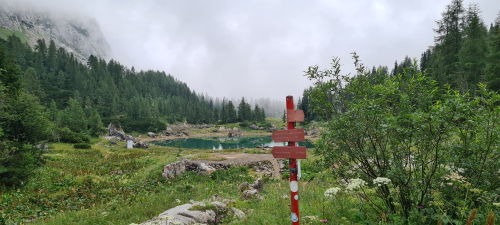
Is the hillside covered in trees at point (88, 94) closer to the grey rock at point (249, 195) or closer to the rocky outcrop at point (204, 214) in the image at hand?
the grey rock at point (249, 195)

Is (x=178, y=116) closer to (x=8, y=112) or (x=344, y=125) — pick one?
(x=8, y=112)

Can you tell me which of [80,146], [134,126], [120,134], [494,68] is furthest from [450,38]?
[134,126]

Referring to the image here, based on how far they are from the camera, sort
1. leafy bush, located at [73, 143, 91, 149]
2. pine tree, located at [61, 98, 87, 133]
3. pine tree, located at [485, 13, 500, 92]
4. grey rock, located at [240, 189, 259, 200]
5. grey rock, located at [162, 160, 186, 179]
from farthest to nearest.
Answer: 1. pine tree, located at [61, 98, 87, 133]
2. leafy bush, located at [73, 143, 91, 149]
3. pine tree, located at [485, 13, 500, 92]
4. grey rock, located at [162, 160, 186, 179]
5. grey rock, located at [240, 189, 259, 200]

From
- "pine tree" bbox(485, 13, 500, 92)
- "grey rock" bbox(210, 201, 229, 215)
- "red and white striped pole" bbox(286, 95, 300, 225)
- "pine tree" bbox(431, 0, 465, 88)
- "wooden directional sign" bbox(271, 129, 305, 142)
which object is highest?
"pine tree" bbox(431, 0, 465, 88)

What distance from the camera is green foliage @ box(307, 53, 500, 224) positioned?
3654 mm

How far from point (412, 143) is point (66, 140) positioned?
167 feet

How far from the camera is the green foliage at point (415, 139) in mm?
3654

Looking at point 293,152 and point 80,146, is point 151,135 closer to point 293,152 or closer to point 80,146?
point 80,146

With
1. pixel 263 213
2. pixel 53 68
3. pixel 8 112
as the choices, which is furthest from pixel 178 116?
pixel 263 213

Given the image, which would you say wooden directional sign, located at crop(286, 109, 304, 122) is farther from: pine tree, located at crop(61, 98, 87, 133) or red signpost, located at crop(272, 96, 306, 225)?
pine tree, located at crop(61, 98, 87, 133)

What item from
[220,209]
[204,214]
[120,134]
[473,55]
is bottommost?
[220,209]

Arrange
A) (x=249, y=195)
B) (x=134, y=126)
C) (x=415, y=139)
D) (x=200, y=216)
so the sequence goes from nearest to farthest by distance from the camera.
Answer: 1. (x=415, y=139)
2. (x=200, y=216)
3. (x=249, y=195)
4. (x=134, y=126)

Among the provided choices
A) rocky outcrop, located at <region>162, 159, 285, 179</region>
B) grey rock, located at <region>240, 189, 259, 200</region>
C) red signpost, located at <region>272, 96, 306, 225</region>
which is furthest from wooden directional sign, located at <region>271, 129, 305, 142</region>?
rocky outcrop, located at <region>162, 159, 285, 179</region>

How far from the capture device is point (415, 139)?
397 cm
